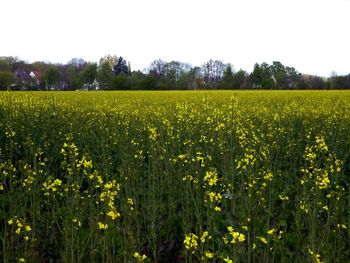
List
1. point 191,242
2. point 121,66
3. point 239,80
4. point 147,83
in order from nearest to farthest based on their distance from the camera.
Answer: point 191,242, point 147,83, point 239,80, point 121,66

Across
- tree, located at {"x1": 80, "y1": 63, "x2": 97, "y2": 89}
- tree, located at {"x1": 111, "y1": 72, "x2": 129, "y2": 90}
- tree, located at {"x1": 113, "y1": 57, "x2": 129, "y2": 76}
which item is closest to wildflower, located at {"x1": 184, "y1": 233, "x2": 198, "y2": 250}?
tree, located at {"x1": 111, "y1": 72, "x2": 129, "y2": 90}

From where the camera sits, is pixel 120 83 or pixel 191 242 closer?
pixel 191 242

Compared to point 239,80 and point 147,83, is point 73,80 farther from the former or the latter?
point 239,80

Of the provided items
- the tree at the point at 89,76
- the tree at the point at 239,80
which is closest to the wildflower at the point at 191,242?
the tree at the point at 239,80

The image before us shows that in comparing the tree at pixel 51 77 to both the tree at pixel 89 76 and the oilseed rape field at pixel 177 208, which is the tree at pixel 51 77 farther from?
the oilseed rape field at pixel 177 208

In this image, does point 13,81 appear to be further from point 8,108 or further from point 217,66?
point 217,66

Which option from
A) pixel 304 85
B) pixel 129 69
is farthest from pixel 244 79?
pixel 129 69

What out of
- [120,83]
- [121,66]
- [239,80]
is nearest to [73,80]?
[120,83]

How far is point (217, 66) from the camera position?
326 feet

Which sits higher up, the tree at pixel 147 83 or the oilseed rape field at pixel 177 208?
the tree at pixel 147 83

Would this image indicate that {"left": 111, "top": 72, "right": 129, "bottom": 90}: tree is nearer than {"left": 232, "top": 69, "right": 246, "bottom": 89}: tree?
Yes

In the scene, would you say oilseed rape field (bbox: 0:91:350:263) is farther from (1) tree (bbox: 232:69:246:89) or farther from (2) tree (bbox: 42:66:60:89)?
(2) tree (bbox: 42:66:60:89)

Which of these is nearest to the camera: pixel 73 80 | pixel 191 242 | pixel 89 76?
pixel 191 242

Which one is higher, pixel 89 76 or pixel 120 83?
pixel 89 76
